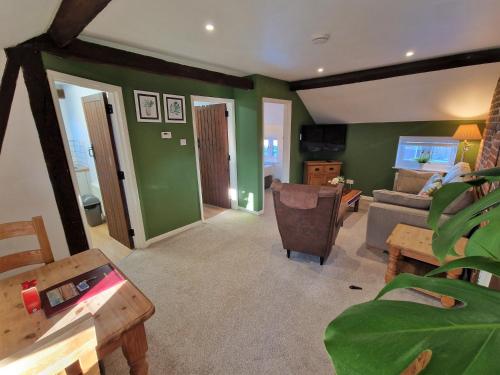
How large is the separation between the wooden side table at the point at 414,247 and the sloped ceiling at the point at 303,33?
72.6 inches

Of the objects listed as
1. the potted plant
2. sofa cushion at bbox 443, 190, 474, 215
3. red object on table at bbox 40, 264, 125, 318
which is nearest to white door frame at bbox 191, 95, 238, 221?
red object on table at bbox 40, 264, 125, 318

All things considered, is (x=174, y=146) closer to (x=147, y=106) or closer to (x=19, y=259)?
(x=147, y=106)

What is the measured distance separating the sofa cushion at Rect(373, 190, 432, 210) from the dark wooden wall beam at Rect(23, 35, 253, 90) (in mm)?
2511

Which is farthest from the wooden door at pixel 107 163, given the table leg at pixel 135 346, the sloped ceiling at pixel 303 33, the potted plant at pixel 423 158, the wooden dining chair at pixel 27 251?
the potted plant at pixel 423 158

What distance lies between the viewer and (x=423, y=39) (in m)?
2.18

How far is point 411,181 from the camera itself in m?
3.69

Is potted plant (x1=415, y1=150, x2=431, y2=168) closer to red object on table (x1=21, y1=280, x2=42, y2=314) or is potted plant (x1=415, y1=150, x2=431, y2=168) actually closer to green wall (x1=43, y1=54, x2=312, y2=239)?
green wall (x1=43, y1=54, x2=312, y2=239)

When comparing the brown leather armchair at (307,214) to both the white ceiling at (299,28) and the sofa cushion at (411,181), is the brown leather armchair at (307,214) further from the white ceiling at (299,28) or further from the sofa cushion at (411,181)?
the sofa cushion at (411,181)

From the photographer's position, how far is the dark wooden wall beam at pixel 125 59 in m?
1.79

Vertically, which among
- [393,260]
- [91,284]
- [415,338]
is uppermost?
[415,338]

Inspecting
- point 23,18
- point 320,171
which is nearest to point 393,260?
point 320,171

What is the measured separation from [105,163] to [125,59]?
1.28 metres

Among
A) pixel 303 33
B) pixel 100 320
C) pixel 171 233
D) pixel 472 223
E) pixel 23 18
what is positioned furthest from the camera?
pixel 171 233

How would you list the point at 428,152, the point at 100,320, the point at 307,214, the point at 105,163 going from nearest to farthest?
the point at 100,320, the point at 307,214, the point at 105,163, the point at 428,152
